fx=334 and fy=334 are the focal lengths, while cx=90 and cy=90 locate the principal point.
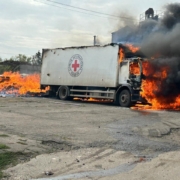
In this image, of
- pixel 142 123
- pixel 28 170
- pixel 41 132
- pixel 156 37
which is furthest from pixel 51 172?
pixel 156 37

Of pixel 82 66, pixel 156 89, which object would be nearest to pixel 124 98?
pixel 156 89

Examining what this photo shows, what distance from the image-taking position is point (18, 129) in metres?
9.12

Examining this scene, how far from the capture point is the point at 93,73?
20.9 m

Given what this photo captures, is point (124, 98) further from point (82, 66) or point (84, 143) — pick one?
point (84, 143)

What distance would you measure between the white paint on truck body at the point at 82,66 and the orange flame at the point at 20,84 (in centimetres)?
181

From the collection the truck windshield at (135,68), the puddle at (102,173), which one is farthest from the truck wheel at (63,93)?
the puddle at (102,173)

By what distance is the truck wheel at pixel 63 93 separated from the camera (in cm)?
2276

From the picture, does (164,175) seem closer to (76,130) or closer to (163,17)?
(76,130)

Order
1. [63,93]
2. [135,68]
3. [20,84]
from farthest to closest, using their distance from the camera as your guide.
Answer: [20,84] → [63,93] → [135,68]

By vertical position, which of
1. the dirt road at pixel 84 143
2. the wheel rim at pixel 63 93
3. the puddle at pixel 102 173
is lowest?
the puddle at pixel 102 173

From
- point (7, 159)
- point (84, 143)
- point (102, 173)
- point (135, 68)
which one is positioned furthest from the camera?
point (135, 68)

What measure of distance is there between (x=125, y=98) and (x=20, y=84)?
36.1 ft

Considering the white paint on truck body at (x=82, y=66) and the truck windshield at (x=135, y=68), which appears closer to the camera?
the truck windshield at (x=135, y=68)

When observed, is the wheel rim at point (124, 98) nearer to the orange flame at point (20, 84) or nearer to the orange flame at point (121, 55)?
the orange flame at point (121, 55)
